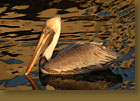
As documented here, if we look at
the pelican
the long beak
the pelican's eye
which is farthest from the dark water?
the pelican's eye

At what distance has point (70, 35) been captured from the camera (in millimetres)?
8672

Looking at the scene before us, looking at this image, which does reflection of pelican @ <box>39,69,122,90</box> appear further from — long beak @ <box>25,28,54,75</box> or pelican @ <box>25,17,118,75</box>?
long beak @ <box>25,28,54,75</box>

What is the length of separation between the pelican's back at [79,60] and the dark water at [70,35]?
5.4 inches

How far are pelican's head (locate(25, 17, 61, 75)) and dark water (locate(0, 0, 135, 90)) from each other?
1.07ft

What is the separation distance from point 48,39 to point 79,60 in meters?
0.76

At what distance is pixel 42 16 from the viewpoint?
32.6ft

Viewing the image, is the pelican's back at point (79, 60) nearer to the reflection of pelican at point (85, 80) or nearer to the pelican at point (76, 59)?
the pelican at point (76, 59)

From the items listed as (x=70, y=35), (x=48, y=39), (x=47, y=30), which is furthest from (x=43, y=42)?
(x=70, y=35)

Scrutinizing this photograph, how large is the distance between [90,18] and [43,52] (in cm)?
277

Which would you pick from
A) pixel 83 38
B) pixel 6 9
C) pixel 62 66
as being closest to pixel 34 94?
pixel 62 66

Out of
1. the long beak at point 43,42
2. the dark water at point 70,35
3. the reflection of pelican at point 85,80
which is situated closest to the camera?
the reflection of pelican at point 85,80

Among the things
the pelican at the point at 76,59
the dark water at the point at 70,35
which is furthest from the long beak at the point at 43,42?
the dark water at the point at 70,35

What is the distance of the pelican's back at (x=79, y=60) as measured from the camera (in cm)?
693

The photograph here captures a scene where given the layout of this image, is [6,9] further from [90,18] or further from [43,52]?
[43,52]
